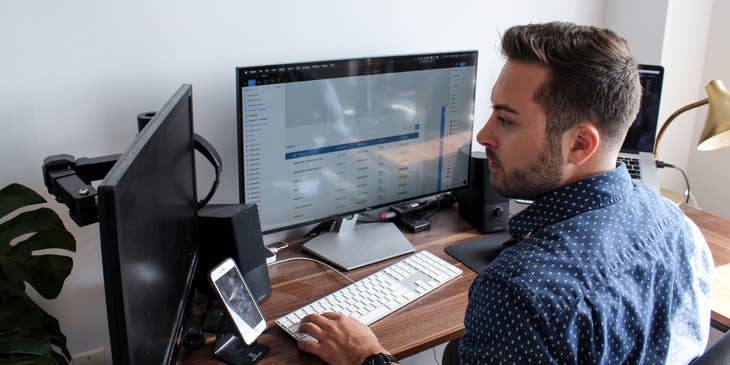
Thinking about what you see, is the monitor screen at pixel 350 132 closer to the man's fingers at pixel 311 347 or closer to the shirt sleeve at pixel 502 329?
the man's fingers at pixel 311 347

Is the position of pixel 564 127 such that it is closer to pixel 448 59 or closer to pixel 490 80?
pixel 448 59

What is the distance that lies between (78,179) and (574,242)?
827 millimetres

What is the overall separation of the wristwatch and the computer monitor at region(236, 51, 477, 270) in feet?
1.32

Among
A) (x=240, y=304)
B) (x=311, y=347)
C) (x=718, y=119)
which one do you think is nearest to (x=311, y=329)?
(x=311, y=347)

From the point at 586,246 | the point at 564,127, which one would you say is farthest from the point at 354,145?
the point at 586,246

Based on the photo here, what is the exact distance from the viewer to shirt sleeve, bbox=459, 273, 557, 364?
0.92 m

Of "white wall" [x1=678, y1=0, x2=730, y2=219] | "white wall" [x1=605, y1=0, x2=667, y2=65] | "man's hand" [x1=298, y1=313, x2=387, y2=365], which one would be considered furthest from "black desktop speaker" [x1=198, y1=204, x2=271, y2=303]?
"white wall" [x1=678, y1=0, x2=730, y2=219]

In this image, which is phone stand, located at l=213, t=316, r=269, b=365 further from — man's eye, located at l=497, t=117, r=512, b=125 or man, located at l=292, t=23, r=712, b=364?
man's eye, located at l=497, t=117, r=512, b=125

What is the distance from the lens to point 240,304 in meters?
1.25

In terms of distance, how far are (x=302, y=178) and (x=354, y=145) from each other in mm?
165

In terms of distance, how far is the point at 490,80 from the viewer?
81.0 inches

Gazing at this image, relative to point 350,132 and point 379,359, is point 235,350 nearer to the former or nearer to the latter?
point 379,359

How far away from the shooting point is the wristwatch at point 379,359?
1175 mm

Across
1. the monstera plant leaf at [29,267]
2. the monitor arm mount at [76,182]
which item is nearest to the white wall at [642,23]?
the monitor arm mount at [76,182]
